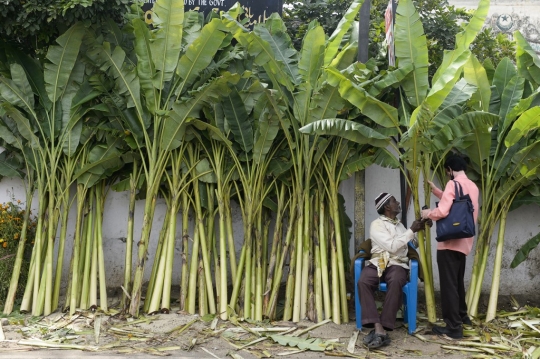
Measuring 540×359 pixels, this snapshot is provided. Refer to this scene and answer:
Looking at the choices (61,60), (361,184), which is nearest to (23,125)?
(61,60)

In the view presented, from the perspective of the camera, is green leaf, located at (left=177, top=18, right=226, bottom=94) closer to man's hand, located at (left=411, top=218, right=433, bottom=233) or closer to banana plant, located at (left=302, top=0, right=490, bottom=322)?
banana plant, located at (left=302, top=0, right=490, bottom=322)

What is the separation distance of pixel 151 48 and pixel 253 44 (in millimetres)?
1076

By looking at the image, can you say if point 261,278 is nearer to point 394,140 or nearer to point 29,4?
point 394,140

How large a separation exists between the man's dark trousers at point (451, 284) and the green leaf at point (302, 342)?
1169mm

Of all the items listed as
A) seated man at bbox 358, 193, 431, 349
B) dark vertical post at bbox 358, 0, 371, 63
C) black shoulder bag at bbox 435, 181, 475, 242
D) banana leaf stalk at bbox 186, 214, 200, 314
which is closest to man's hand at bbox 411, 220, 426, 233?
seated man at bbox 358, 193, 431, 349

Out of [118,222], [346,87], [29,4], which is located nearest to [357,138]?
[346,87]

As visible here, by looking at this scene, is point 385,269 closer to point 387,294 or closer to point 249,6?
point 387,294

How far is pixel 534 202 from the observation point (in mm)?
5969

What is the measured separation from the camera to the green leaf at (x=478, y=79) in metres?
5.66

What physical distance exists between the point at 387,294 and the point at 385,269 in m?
0.25

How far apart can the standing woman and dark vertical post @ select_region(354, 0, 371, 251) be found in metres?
0.94

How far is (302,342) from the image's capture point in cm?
506

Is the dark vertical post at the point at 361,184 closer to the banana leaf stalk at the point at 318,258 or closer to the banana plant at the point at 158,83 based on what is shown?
the banana leaf stalk at the point at 318,258

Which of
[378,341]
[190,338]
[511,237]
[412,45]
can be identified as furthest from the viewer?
[511,237]
